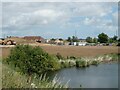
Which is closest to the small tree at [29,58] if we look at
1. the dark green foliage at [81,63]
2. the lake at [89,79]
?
the lake at [89,79]

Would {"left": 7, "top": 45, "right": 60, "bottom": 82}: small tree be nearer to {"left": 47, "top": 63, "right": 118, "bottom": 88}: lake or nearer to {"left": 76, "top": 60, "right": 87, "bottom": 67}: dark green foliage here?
{"left": 47, "top": 63, "right": 118, "bottom": 88}: lake

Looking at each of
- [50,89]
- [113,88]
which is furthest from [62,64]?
[50,89]

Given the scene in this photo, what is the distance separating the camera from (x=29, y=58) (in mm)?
26156

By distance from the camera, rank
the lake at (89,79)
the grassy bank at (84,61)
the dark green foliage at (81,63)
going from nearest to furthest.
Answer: the lake at (89,79), the grassy bank at (84,61), the dark green foliage at (81,63)

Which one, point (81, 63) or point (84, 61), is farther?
point (84, 61)

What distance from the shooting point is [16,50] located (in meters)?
26.2

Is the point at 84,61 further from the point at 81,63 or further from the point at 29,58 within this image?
the point at 29,58

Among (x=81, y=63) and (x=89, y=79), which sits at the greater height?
(x=81, y=63)

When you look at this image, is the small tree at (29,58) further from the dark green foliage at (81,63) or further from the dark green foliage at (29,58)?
the dark green foliage at (81,63)

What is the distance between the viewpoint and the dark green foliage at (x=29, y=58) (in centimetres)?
2513

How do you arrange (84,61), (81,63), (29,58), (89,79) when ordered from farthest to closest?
(84,61) → (81,63) → (29,58) → (89,79)

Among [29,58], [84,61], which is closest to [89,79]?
[29,58]

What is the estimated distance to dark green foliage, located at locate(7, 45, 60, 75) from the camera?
25.1m

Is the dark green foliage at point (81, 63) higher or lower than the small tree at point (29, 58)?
lower
